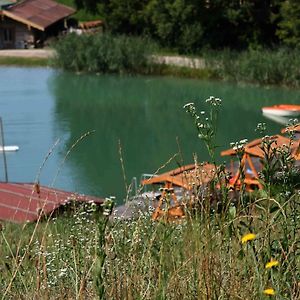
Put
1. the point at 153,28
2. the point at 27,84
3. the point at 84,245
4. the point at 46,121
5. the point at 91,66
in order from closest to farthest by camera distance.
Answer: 1. the point at 84,245
2. the point at 46,121
3. the point at 27,84
4. the point at 91,66
5. the point at 153,28

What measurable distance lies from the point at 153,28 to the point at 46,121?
1080 cm

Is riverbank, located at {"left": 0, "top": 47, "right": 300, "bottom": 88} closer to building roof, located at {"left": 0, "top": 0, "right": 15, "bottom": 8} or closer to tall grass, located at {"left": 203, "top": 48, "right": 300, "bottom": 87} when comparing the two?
tall grass, located at {"left": 203, "top": 48, "right": 300, "bottom": 87}

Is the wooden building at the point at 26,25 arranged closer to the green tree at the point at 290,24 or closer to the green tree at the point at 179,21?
the green tree at the point at 179,21

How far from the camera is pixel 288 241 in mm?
2426

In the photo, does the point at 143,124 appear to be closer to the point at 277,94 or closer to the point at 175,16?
the point at 277,94

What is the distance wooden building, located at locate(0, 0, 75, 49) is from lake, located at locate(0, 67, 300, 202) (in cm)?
534

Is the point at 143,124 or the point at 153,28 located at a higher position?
the point at 153,28

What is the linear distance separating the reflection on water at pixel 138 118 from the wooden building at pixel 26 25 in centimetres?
696

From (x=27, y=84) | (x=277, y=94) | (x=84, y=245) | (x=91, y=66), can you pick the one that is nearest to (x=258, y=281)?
(x=84, y=245)

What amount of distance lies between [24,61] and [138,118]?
9.68 metres

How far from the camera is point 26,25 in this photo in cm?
3203

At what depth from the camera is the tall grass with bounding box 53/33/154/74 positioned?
25344mm

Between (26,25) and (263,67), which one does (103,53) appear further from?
(26,25)

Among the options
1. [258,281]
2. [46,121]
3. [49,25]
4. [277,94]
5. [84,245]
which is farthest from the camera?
[49,25]
